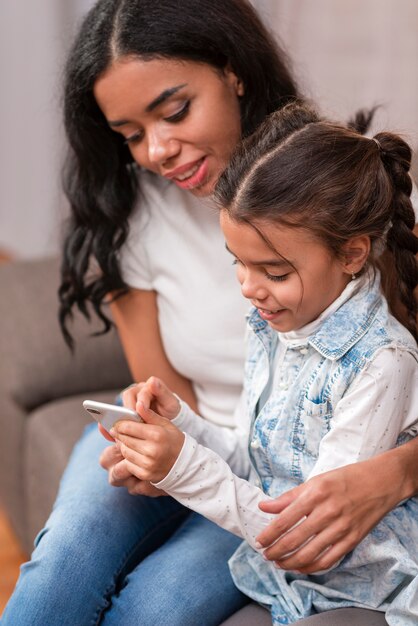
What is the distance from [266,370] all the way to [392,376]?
23 cm

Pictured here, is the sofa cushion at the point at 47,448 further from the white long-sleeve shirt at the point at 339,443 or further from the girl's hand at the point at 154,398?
the white long-sleeve shirt at the point at 339,443

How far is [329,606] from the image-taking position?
1249 millimetres

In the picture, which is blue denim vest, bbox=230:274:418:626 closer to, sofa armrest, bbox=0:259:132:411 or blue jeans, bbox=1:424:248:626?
blue jeans, bbox=1:424:248:626

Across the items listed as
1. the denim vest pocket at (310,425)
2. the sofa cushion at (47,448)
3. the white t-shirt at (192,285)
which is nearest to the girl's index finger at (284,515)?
the denim vest pocket at (310,425)

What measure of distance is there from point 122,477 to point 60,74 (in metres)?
0.73

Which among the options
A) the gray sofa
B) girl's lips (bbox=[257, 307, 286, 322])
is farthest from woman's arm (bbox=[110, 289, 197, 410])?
girl's lips (bbox=[257, 307, 286, 322])

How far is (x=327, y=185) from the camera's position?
1191 millimetres

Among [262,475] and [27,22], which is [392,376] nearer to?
[262,475]

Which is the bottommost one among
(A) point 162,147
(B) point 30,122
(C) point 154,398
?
(B) point 30,122

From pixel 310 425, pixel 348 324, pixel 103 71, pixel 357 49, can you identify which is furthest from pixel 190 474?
pixel 357 49

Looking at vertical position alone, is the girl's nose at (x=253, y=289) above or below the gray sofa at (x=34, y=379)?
above

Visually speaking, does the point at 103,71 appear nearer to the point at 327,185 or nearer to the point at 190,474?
the point at 327,185

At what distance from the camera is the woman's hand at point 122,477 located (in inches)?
54.4

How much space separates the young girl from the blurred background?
178 millimetres
